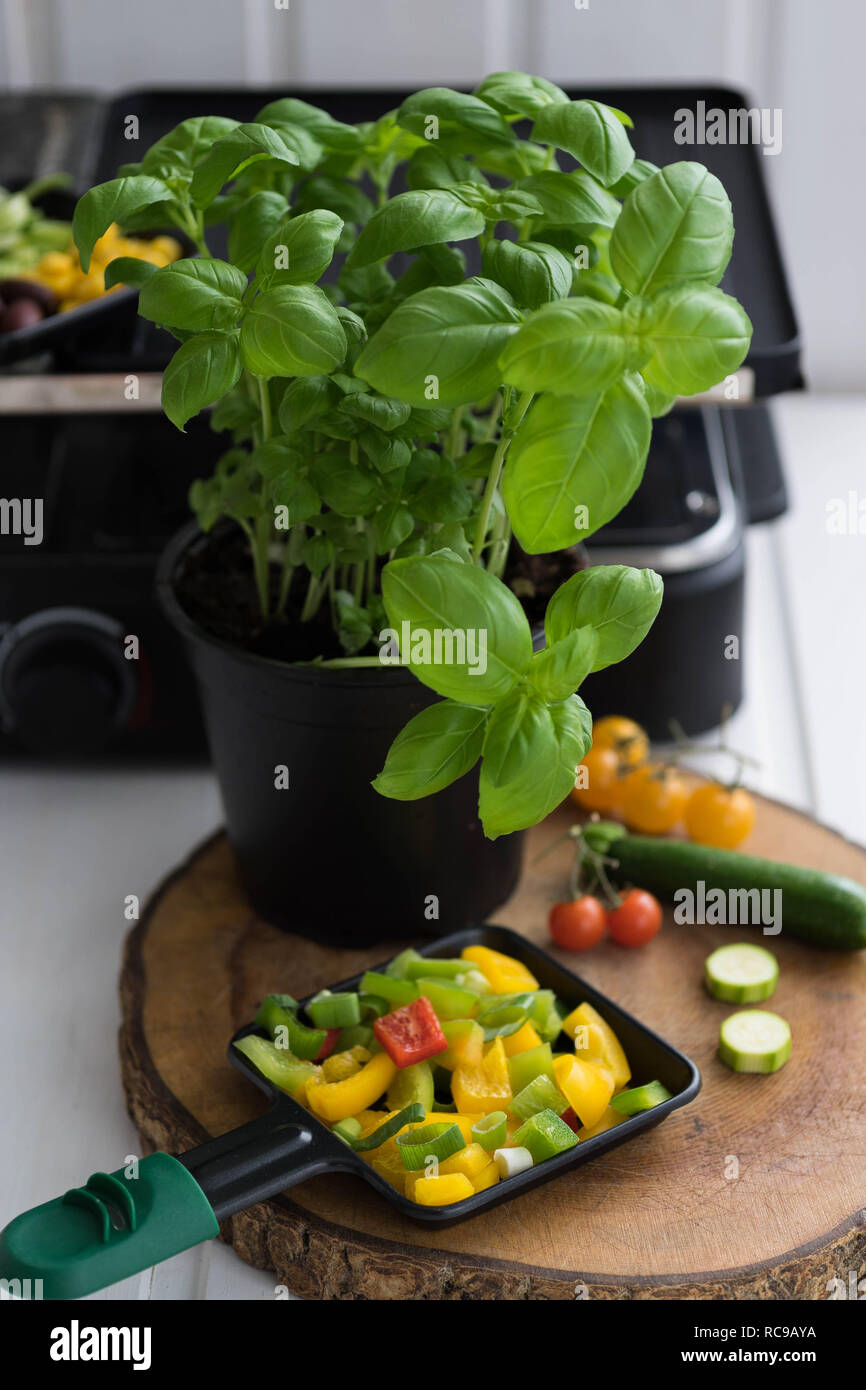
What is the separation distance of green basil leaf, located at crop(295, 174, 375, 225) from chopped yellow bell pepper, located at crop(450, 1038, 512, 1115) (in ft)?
1.62

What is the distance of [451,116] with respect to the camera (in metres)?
0.83

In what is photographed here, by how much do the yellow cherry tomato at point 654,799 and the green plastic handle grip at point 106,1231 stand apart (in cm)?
49

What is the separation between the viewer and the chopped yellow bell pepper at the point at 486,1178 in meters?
0.82

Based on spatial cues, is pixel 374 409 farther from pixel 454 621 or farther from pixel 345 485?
pixel 454 621

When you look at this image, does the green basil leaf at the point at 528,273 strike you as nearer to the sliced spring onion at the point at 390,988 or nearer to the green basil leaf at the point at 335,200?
the green basil leaf at the point at 335,200

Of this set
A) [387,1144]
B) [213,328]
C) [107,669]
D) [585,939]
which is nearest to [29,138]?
[107,669]

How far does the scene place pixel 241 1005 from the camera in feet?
3.25

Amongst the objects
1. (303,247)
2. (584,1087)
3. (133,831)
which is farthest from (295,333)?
(133,831)

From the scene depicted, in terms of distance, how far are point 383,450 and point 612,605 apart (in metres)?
0.15

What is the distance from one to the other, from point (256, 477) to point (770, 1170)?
53 centimetres

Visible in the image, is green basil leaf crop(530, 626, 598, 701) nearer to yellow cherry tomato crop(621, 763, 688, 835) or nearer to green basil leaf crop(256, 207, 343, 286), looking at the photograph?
green basil leaf crop(256, 207, 343, 286)

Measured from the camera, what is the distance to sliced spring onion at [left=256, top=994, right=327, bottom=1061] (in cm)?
91

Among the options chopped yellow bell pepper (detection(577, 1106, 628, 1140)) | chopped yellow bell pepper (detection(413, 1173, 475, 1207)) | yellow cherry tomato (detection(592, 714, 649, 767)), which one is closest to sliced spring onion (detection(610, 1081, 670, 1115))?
chopped yellow bell pepper (detection(577, 1106, 628, 1140))

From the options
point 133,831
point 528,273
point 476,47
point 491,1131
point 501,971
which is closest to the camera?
point 528,273
